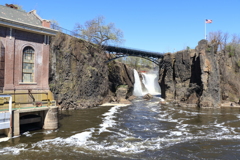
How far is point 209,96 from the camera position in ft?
111

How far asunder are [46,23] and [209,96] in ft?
91.5

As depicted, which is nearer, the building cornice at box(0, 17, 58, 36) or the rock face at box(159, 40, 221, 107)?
the building cornice at box(0, 17, 58, 36)

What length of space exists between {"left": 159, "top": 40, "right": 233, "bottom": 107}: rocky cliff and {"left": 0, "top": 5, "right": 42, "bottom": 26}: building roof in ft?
88.8

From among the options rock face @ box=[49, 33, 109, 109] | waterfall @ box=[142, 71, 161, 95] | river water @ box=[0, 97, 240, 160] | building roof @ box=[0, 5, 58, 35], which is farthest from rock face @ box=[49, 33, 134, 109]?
waterfall @ box=[142, 71, 161, 95]

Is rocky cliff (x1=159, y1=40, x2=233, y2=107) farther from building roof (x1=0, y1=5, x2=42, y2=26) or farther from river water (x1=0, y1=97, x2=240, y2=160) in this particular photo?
building roof (x1=0, y1=5, x2=42, y2=26)

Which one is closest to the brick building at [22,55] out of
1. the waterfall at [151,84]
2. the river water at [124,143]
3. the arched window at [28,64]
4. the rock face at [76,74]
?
the arched window at [28,64]

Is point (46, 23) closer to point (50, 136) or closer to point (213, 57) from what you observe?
point (50, 136)

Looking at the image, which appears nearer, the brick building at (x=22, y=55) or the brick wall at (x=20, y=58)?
the brick building at (x=22, y=55)

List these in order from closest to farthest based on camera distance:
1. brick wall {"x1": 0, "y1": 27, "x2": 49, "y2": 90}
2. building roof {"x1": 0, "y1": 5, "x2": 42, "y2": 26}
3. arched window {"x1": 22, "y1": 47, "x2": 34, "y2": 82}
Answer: brick wall {"x1": 0, "y1": 27, "x2": 49, "y2": 90} → building roof {"x1": 0, "y1": 5, "x2": 42, "y2": 26} → arched window {"x1": 22, "y1": 47, "x2": 34, "y2": 82}

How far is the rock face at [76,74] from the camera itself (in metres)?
28.2

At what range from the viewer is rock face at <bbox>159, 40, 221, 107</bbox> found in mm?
33938

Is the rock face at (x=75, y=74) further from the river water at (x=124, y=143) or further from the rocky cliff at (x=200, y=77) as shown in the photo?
the rocky cliff at (x=200, y=77)

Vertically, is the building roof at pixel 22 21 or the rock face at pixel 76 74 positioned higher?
the building roof at pixel 22 21

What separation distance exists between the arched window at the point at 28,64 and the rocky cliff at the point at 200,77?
26744mm
